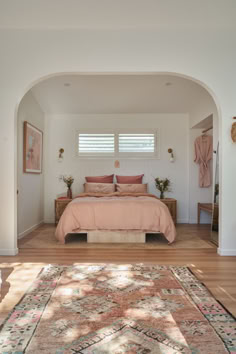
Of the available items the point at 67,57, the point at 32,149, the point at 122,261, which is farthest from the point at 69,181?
the point at 122,261

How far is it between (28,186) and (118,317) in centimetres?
367

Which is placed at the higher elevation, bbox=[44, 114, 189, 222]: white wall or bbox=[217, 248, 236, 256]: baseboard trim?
bbox=[44, 114, 189, 222]: white wall

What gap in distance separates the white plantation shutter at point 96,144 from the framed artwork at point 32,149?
963 millimetres

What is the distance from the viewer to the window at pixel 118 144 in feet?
21.0

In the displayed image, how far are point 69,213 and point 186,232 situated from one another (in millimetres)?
2268

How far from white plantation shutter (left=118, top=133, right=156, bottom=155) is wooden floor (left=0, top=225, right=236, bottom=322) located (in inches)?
120

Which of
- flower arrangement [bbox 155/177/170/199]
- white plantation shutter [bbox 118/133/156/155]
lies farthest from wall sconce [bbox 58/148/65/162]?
flower arrangement [bbox 155/177/170/199]

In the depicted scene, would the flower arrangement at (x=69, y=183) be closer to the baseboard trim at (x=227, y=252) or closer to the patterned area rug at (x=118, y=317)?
the patterned area rug at (x=118, y=317)

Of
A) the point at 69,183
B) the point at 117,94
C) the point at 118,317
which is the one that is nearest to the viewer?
the point at 118,317

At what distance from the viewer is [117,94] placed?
5477 mm

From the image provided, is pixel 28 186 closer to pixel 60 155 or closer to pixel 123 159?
pixel 60 155

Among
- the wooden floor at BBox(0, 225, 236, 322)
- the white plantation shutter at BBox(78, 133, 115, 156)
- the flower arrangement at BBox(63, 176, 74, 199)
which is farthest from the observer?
the white plantation shutter at BBox(78, 133, 115, 156)

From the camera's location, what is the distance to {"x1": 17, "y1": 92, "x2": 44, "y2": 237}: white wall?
460cm

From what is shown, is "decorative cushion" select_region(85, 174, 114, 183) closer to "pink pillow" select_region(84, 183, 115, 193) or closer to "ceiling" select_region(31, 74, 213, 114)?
"pink pillow" select_region(84, 183, 115, 193)
